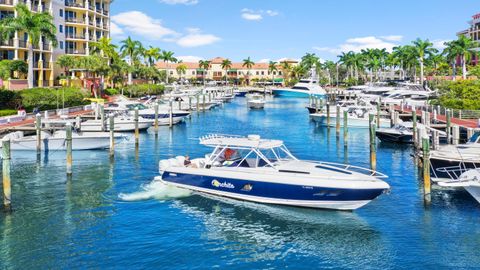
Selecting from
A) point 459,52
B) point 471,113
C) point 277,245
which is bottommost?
point 277,245

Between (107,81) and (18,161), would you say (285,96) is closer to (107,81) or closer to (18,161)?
(107,81)

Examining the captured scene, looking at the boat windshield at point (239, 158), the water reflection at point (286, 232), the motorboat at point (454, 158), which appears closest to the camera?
the water reflection at point (286, 232)

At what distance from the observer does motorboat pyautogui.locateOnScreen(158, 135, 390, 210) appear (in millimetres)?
22297

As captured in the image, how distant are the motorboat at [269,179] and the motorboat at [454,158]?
5991 millimetres

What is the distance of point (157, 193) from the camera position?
27078 mm

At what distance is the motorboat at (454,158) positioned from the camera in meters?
27.2

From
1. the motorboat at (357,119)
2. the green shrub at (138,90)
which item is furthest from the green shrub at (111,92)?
the motorboat at (357,119)

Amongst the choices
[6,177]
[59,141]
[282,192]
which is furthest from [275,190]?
[59,141]

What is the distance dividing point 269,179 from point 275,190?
63cm

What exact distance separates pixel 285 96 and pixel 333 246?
13625 centimetres

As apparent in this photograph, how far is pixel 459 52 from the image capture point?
98.1m

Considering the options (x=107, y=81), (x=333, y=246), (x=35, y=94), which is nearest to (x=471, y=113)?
(x=333, y=246)

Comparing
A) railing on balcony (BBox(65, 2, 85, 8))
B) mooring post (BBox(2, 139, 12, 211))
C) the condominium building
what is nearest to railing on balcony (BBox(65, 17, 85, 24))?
the condominium building

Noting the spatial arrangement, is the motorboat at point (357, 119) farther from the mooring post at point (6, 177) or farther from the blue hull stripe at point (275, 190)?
the mooring post at point (6, 177)
